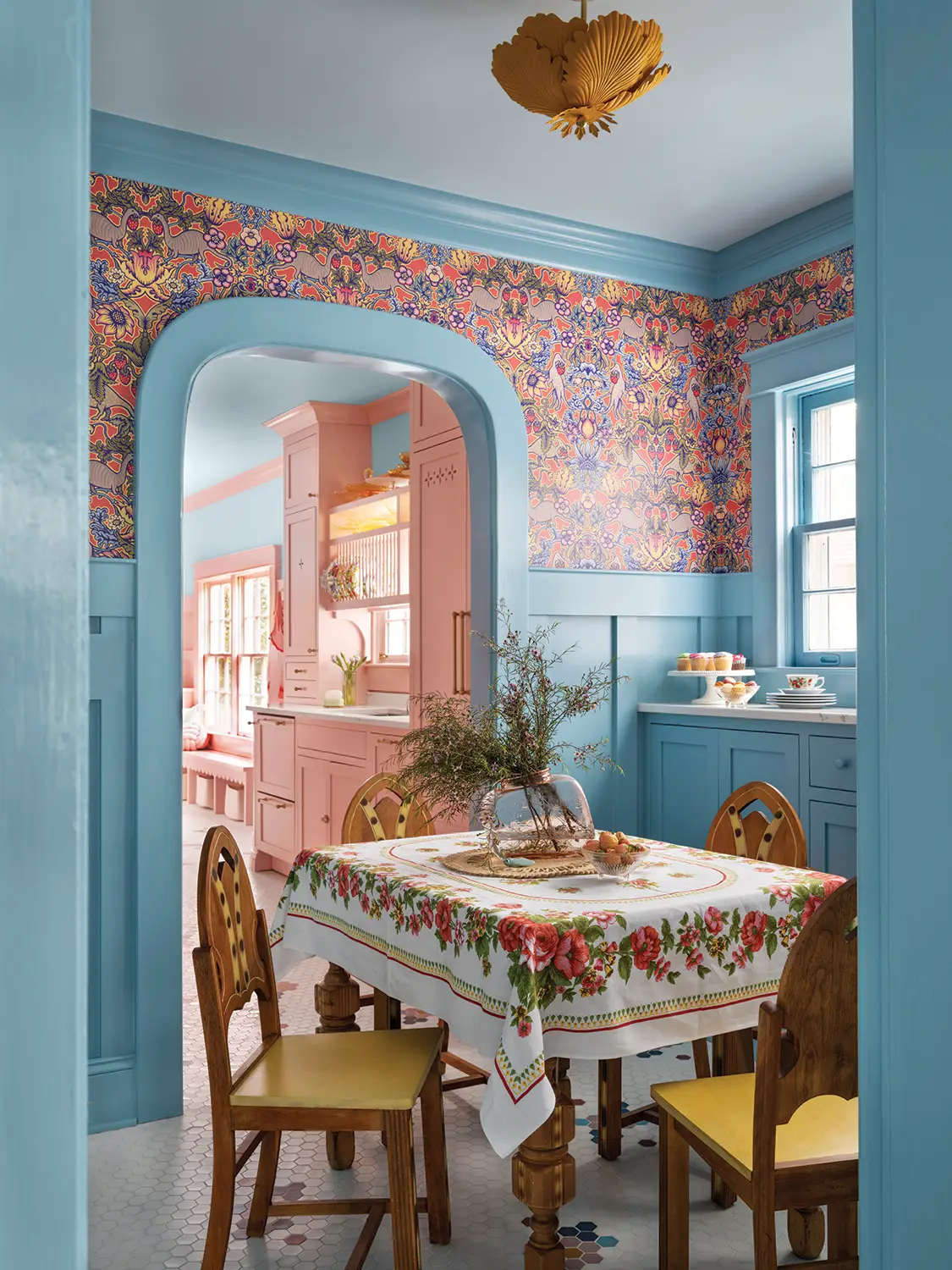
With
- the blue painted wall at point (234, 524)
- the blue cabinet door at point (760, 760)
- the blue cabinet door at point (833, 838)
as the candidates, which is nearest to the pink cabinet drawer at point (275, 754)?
the blue painted wall at point (234, 524)

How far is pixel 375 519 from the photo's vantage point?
6766mm

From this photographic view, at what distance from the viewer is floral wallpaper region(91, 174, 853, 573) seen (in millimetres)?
3332

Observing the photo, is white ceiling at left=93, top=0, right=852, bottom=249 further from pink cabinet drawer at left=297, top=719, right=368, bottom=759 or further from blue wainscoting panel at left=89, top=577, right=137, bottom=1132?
pink cabinet drawer at left=297, top=719, right=368, bottom=759

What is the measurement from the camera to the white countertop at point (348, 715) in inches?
202

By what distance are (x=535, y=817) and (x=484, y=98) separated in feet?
7.01

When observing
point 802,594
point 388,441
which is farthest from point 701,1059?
point 388,441

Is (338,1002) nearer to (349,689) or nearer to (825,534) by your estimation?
(825,534)

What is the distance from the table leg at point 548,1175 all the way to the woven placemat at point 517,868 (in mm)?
445

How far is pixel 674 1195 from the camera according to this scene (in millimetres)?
2053
